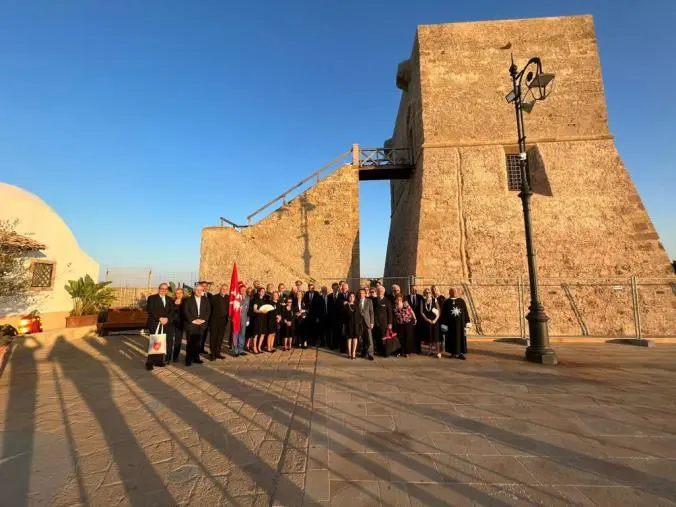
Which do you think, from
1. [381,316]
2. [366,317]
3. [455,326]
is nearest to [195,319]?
[366,317]

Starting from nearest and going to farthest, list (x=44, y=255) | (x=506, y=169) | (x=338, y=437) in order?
(x=338, y=437)
(x=44, y=255)
(x=506, y=169)

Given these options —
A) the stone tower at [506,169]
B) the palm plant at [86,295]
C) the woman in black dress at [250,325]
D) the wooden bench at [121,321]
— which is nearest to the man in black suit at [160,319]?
the woman in black dress at [250,325]

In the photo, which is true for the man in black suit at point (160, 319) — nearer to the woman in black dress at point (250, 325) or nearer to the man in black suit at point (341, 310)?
the woman in black dress at point (250, 325)

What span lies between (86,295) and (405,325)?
1146cm

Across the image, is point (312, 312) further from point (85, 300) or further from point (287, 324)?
point (85, 300)

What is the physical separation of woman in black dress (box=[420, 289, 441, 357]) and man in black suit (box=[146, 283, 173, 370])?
6063 mm

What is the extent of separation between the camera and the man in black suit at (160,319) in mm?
6715

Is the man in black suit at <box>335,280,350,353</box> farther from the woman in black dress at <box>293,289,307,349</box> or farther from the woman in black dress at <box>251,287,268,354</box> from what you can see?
the woman in black dress at <box>251,287,268,354</box>

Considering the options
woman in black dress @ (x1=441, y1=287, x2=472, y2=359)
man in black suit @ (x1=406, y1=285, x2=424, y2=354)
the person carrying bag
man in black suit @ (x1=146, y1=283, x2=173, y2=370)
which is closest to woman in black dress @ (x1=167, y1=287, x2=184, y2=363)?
man in black suit @ (x1=146, y1=283, x2=173, y2=370)

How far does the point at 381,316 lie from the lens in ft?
26.0

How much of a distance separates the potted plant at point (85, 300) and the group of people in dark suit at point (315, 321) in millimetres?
6108

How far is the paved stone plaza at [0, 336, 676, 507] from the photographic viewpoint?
260 centimetres

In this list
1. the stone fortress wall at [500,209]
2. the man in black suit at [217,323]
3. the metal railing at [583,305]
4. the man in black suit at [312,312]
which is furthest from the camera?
the stone fortress wall at [500,209]

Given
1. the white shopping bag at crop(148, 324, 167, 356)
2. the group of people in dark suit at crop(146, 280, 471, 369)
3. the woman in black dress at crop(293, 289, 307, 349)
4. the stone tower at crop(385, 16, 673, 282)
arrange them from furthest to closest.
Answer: the stone tower at crop(385, 16, 673, 282) < the woman in black dress at crop(293, 289, 307, 349) < the group of people in dark suit at crop(146, 280, 471, 369) < the white shopping bag at crop(148, 324, 167, 356)
